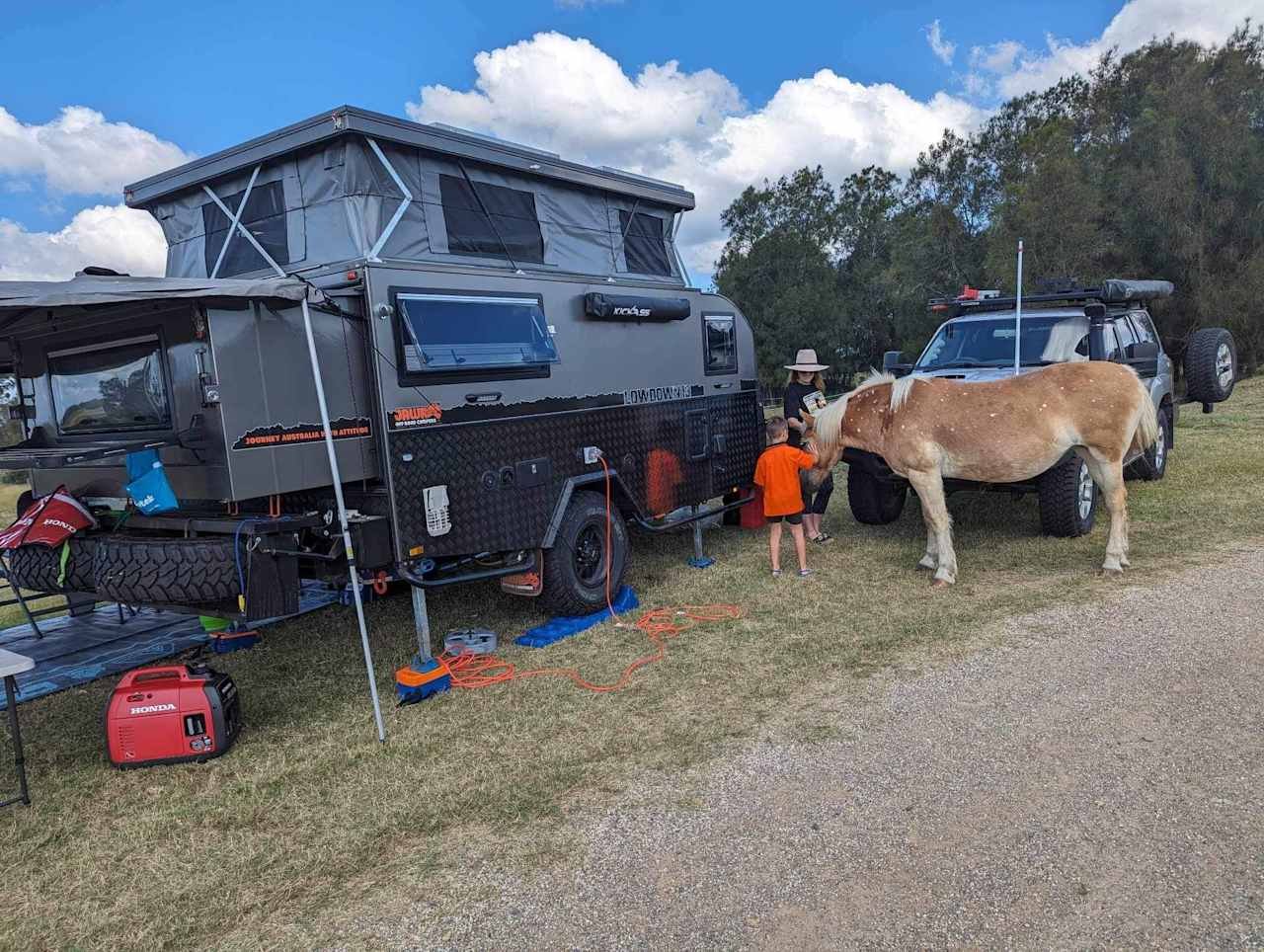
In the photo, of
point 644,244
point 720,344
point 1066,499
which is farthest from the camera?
point 720,344

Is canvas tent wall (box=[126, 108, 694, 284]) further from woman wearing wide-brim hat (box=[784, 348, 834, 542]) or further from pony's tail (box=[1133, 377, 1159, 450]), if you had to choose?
pony's tail (box=[1133, 377, 1159, 450])

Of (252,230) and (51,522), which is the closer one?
(51,522)

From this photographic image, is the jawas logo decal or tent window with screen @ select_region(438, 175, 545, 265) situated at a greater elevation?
tent window with screen @ select_region(438, 175, 545, 265)

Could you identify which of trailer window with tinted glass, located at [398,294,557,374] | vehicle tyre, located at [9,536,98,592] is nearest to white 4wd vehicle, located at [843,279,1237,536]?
trailer window with tinted glass, located at [398,294,557,374]

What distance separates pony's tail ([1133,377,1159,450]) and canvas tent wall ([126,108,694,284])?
4383 mm

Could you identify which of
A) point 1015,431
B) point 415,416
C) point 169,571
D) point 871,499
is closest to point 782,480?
point 1015,431

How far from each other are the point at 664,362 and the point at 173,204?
4.17 metres

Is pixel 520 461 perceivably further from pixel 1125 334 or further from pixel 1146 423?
pixel 1125 334

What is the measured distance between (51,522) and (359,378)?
2.08 meters

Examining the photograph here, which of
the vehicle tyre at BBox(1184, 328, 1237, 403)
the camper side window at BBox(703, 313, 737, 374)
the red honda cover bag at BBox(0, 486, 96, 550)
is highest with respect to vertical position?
the camper side window at BBox(703, 313, 737, 374)

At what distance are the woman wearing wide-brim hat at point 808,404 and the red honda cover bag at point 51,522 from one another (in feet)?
18.6

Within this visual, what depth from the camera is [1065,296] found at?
8.48 metres

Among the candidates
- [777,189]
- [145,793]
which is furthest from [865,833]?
[777,189]

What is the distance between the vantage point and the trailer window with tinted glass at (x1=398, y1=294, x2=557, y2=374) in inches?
202
